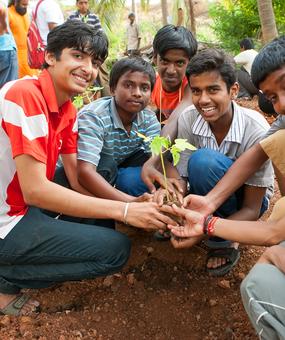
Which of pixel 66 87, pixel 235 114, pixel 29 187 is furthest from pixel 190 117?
pixel 29 187

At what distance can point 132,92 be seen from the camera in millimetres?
2357

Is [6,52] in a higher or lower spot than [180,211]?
higher

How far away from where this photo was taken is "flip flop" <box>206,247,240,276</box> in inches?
87.4

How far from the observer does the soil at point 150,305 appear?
1971 mm

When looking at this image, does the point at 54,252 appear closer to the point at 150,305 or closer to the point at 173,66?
the point at 150,305

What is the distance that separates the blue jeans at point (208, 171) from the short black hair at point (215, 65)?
0.38 metres

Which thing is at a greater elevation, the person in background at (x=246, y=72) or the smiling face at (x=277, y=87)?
the smiling face at (x=277, y=87)

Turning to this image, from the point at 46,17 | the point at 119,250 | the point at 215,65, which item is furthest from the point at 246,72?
the point at 119,250

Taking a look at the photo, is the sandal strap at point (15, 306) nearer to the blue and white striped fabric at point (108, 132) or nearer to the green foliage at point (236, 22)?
the blue and white striped fabric at point (108, 132)

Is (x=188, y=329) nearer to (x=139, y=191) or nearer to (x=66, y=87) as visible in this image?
(x=139, y=191)

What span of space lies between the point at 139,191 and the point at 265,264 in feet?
3.67

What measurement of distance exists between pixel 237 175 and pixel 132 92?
0.79 m

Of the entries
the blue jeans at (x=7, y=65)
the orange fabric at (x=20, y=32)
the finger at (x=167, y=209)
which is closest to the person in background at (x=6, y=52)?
the blue jeans at (x=7, y=65)

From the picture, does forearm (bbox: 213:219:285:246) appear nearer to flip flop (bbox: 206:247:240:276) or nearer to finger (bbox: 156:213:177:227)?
finger (bbox: 156:213:177:227)
